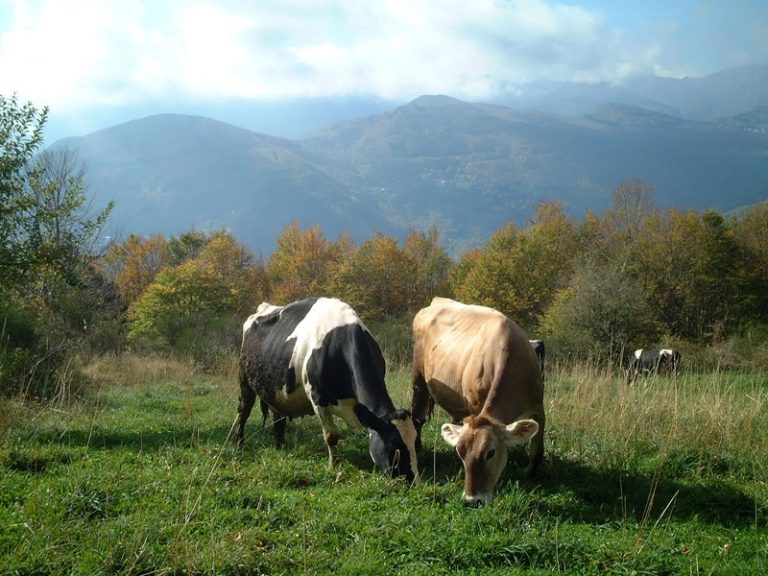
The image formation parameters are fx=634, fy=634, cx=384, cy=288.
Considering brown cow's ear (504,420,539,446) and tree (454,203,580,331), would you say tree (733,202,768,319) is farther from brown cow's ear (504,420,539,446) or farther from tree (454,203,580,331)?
brown cow's ear (504,420,539,446)

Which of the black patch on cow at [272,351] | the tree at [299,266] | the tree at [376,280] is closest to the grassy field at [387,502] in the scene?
the black patch on cow at [272,351]

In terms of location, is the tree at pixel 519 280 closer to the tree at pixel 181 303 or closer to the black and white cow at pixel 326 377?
the tree at pixel 181 303

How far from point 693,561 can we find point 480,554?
1863 millimetres

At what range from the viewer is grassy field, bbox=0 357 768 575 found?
5.26 metres

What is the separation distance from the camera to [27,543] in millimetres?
5121

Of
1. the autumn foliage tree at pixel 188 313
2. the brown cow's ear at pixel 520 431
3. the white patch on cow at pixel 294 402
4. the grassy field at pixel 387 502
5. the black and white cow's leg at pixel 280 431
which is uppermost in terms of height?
the brown cow's ear at pixel 520 431

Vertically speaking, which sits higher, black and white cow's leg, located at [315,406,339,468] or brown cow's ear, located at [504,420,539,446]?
brown cow's ear, located at [504,420,539,446]

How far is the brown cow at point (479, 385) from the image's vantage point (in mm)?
Result: 6844

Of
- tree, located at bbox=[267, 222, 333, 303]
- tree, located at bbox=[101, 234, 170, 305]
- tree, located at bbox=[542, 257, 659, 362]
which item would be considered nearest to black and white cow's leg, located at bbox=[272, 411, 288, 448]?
tree, located at bbox=[542, 257, 659, 362]

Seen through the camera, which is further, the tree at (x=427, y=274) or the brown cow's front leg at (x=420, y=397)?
the tree at (x=427, y=274)

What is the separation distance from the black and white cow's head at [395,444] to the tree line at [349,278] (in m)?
5.05

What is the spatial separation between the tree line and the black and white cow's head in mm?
5045

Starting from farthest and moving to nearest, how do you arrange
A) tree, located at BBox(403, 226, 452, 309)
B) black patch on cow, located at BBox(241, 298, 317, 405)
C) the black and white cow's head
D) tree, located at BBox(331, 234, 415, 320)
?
tree, located at BBox(403, 226, 452, 309), tree, located at BBox(331, 234, 415, 320), black patch on cow, located at BBox(241, 298, 317, 405), the black and white cow's head

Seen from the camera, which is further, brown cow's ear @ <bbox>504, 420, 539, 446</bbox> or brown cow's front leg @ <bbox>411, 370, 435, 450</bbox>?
brown cow's front leg @ <bbox>411, 370, 435, 450</bbox>
